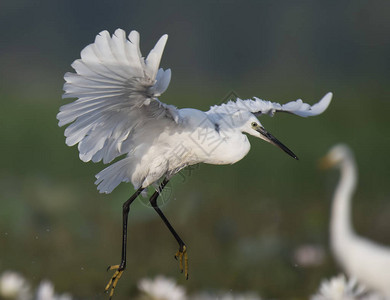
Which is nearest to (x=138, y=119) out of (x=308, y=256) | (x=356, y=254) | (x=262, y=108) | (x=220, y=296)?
(x=262, y=108)

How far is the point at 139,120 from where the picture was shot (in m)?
1.54

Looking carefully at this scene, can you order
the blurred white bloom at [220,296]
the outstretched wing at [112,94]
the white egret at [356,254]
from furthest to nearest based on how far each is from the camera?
the blurred white bloom at [220,296]
the white egret at [356,254]
the outstretched wing at [112,94]

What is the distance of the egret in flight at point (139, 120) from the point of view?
1.33 metres

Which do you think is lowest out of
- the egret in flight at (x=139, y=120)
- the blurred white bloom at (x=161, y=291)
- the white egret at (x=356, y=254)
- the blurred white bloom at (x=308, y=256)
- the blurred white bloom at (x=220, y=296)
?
the blurred white bloom at (x=308, y=256)

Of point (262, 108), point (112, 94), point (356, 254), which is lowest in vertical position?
point (356, 254)

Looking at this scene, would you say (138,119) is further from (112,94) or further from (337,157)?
(337,157)

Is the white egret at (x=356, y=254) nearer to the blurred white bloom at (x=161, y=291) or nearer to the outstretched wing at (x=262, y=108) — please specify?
the blurred white bloom at (x=161, y=291)

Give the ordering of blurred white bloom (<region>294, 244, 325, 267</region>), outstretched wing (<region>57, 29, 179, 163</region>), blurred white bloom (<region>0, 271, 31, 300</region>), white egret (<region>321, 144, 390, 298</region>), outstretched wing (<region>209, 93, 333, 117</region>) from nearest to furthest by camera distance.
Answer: outstretched wing (<region>57, 29, 179, 163</region>), outstretched wing (<region>209, 93, 333, 117</region>), blurred white bloom (<region>0, 271, 31, 300</region>), white egret (<region>321, 144, 390, 298</region>), blurred white bloom (<region>294, 244, 325, 267</region>)

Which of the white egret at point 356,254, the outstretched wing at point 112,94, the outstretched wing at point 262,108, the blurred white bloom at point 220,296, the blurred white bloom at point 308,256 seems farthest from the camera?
the blurred white bloom at point 308,256

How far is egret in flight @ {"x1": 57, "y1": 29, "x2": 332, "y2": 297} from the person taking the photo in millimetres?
1329

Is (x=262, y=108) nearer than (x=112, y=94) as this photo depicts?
No

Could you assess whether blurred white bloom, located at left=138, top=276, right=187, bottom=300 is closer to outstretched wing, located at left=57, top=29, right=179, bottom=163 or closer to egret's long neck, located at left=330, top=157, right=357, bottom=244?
outstretched wing, located at left=57, top=29, right=179, bottom=163

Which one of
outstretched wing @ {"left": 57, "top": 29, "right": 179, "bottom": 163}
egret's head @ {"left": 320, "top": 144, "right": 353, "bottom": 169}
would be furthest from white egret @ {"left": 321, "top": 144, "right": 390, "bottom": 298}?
outstretched wing @ {"left": 57, "top": 29, "right": 179, "bottom": 163}

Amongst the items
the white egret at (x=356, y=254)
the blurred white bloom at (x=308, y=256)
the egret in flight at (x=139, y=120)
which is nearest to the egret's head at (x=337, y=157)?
the white egret at (x=356, y=254)
